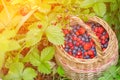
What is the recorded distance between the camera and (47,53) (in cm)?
175

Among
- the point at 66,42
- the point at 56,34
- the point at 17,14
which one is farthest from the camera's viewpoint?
the point at 17,14

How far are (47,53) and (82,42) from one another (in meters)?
0.17

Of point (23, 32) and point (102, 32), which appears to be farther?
point (23, 32)

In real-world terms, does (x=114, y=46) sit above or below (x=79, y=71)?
above

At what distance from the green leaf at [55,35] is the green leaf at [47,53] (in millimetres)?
127

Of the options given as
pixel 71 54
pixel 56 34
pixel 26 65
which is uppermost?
pixel 56 34

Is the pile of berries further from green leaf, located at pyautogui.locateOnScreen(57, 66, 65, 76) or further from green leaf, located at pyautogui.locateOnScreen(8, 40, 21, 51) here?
green leaf, located at pyautogui.locateOnScreen(8, 40, 21, 51)

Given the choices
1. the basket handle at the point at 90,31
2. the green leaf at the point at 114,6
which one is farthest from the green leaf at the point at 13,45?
the green leaf at the point at 114,6

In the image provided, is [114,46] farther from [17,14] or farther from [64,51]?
[17,14]

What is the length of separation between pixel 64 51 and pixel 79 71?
11 cm

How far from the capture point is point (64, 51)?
5.60 ft

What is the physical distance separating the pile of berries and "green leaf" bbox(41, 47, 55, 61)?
0.06 meters

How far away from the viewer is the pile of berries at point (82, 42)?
173 cm

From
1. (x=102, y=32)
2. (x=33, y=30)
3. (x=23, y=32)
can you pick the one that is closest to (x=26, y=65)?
(x=23, y=32)
